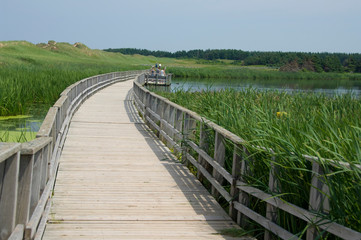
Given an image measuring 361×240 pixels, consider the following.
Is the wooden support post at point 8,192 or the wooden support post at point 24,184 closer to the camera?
the wooden support post at point 8,192

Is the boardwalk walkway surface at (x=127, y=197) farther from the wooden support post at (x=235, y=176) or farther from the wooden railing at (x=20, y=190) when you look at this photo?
the wooden railing at (x=20, y=190)

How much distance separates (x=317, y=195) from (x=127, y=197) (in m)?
2.98

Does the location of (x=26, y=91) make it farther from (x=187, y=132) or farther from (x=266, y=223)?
(x=266, y=223)

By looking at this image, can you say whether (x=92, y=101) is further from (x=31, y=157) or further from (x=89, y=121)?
(x=31, y=157)

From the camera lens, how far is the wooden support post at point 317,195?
3781mm

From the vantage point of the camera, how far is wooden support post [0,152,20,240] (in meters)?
3.05

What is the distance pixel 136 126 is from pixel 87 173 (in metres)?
6.08

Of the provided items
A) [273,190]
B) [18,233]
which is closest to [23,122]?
[273,190]

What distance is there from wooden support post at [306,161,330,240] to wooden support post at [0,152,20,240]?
2.30 metres

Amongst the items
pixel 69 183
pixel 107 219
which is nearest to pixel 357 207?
pixel 107 219

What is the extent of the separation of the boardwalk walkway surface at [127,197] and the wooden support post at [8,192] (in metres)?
1.56

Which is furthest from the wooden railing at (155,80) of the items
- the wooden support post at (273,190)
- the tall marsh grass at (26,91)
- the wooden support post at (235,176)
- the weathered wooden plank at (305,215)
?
the wooden support post at (273,190)

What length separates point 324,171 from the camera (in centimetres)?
389

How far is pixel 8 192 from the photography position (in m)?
3.08
